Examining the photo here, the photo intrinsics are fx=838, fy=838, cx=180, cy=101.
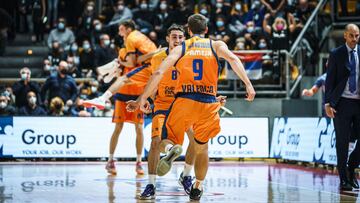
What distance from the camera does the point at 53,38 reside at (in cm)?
2692

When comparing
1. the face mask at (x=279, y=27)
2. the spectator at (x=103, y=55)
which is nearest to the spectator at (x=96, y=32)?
the spectator at (x=103, y=55)

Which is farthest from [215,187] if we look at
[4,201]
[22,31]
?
[22,31]

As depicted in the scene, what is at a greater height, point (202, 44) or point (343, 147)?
point (202, 44)

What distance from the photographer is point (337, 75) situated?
43.4 feet

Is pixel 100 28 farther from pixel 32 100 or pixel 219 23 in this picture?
pixel 32 100

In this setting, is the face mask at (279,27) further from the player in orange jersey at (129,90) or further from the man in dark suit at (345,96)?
the man in dark suit at (345,96)

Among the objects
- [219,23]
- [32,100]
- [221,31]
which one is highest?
[219,23]

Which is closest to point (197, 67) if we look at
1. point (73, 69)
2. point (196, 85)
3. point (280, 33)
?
point (196, 85)

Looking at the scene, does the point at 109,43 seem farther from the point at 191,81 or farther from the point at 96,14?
the point at 191,81

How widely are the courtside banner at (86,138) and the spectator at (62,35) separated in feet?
23.1

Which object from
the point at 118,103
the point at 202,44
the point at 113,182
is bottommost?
the point at 113,182

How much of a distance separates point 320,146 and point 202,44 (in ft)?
26.3

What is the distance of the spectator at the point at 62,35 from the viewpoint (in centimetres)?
2675

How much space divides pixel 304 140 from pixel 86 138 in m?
5.19
